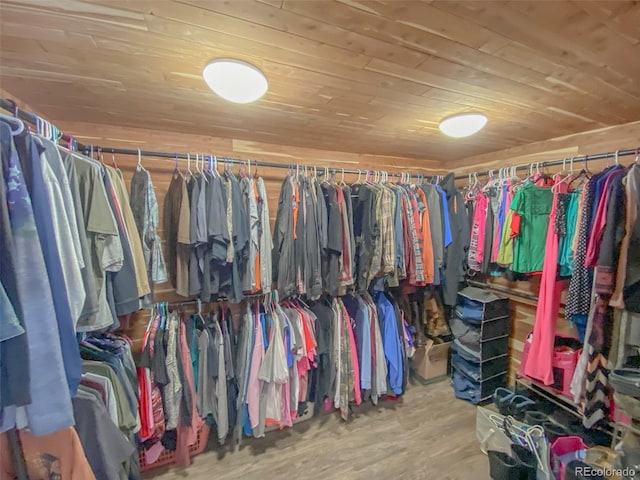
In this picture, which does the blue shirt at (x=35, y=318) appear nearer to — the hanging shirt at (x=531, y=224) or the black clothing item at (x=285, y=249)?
the black clothing item at (x=285, y=249)

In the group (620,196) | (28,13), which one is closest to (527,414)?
(620,196)

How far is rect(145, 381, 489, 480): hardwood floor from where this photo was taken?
1718 millimetres

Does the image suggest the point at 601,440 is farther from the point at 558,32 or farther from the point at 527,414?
the point at 558,32

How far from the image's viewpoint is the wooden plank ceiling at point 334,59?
2.55 feet

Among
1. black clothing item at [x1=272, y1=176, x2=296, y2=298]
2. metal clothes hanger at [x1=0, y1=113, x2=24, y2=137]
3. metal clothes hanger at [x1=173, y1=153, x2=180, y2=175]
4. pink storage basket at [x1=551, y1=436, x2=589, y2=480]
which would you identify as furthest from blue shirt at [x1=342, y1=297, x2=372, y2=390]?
metal clothes hanger at [x1=0, y1=113, x2=24, y2=137]

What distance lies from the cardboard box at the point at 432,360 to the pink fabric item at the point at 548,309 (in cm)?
Answer: 79

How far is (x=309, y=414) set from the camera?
2193 millimetres

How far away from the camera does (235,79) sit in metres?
1.08

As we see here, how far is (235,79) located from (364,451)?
92.7 inches

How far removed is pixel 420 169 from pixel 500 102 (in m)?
1.50

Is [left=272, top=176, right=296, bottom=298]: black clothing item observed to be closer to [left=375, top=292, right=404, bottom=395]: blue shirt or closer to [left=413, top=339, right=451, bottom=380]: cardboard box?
[left=375, top=292, right=404, bottom=395]: blue shirt

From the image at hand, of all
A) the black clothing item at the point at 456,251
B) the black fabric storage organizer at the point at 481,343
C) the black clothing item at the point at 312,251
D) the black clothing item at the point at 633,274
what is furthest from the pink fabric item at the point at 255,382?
the black clothing item at the point at 633,274

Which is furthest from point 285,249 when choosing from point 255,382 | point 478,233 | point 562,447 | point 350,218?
point 562,447

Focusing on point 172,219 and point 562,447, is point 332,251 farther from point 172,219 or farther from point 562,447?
point 562,447
